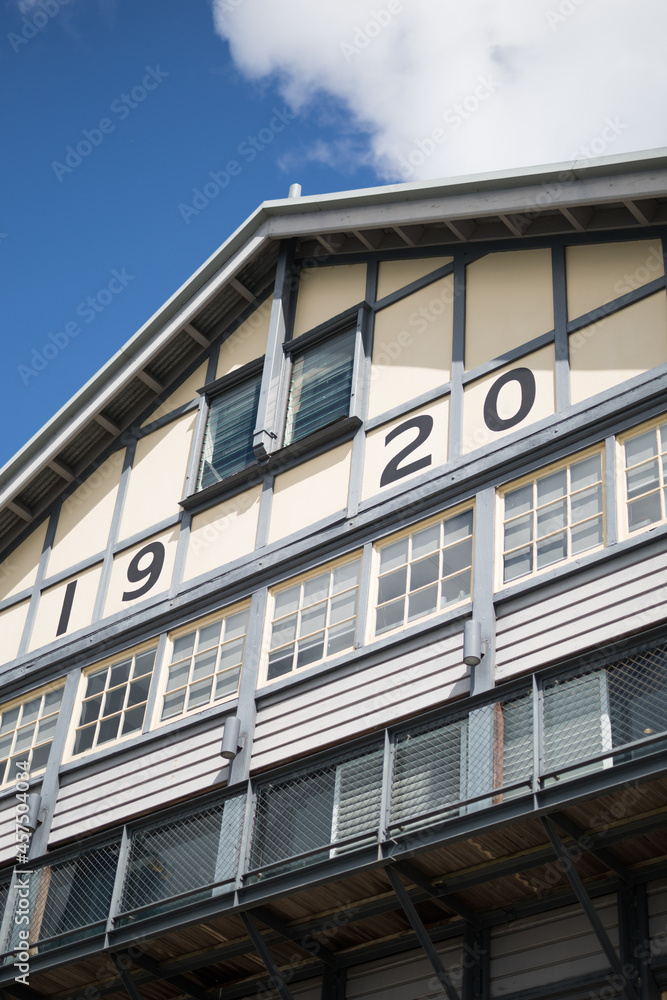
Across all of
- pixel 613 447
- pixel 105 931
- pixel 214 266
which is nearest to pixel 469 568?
pixel 613 447

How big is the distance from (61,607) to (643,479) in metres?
9.95

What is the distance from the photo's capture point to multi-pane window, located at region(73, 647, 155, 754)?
18.4 m

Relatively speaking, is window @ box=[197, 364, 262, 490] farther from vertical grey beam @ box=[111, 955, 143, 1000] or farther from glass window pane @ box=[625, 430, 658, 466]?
vertical grey beam @ box=[111, 955, 143, 1000]

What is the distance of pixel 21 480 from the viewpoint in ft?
72.0

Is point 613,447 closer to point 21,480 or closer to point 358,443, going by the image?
point 358,443

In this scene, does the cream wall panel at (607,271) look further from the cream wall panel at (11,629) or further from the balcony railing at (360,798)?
the cream wall panel at (11,629)

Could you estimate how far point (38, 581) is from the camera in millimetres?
21484

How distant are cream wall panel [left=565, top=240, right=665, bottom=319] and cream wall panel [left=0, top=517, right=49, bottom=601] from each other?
1009 cm

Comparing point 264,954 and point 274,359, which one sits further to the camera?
point 274,359

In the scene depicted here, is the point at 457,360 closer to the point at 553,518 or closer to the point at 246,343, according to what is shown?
the point at 553,518

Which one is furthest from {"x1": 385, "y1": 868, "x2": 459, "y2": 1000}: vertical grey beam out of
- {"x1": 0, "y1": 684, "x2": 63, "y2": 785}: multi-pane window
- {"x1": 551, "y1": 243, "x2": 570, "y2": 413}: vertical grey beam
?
{"x1": 0, "y1": 684, "x2": 63, "y2": 785}: multi-pane window

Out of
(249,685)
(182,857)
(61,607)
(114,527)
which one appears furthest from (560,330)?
(61,607)

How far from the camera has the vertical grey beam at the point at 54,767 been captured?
59.3ft

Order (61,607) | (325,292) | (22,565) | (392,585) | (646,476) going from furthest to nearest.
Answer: (22,565) → (61,607) → (325,292) → (392,585) → (646,476)
